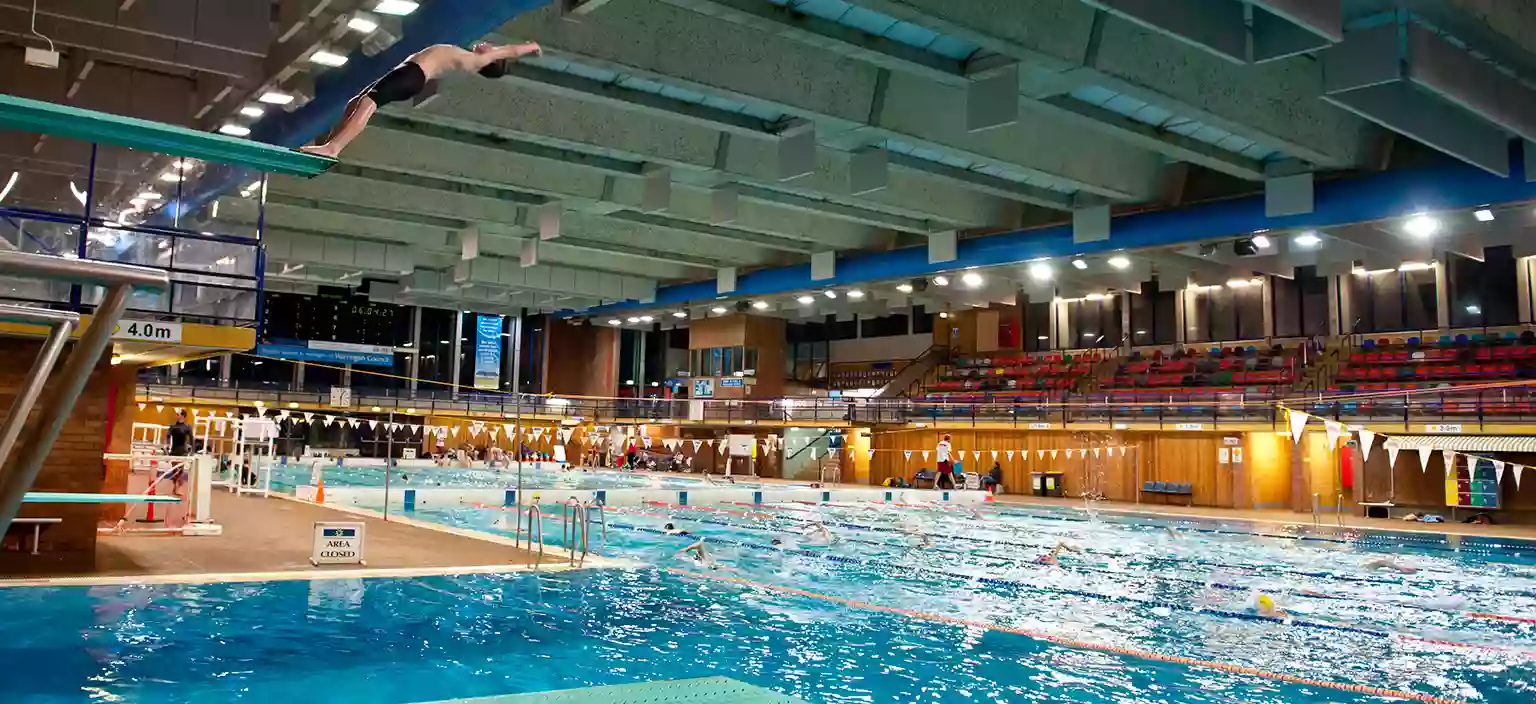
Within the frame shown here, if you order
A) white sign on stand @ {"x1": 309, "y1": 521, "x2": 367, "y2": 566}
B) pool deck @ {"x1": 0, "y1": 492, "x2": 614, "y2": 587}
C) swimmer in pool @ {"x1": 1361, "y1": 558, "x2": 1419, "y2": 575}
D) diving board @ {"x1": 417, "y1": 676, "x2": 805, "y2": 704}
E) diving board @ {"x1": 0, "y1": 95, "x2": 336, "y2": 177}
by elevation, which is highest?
diving board @ {"x1": 0, "y1": 95, "x2": 336, "y2": 177}

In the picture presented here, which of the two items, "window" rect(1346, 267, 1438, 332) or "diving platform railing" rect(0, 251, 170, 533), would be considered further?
"window" rect(1346, 267, 1438, 332)

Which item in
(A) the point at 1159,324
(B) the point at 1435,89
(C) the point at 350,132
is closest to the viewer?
(C) the point at 350,132

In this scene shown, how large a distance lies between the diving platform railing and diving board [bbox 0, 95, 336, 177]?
0.80 metres

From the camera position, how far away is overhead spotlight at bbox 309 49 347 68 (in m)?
8.76

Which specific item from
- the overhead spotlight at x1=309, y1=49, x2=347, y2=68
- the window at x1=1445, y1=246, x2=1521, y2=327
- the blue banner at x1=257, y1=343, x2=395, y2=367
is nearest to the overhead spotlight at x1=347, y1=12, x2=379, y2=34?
the overhead spotlight at x1=309, y1=49, x2=347, y2=68

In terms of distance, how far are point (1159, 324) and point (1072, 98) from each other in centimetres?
2153

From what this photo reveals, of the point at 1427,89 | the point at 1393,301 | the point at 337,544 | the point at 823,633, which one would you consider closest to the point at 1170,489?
the point at 1393,301

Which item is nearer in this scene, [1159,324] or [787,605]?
[787,605]

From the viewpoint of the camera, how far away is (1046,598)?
9.87m

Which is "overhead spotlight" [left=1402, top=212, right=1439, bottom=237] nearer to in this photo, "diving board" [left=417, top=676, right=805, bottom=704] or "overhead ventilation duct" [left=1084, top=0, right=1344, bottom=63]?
"overhead ventilation duct" [left=1084, top=0, right=1344, bottom=63]

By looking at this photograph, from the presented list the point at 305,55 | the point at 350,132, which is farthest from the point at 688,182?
the point at 350,132

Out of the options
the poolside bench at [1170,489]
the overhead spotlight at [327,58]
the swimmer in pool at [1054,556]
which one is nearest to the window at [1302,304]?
the poolside bench at [1170,489]

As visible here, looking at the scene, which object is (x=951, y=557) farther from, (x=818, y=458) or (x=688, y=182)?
(x=818, y=458)

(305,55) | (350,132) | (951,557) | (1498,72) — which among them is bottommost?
(951,557)
